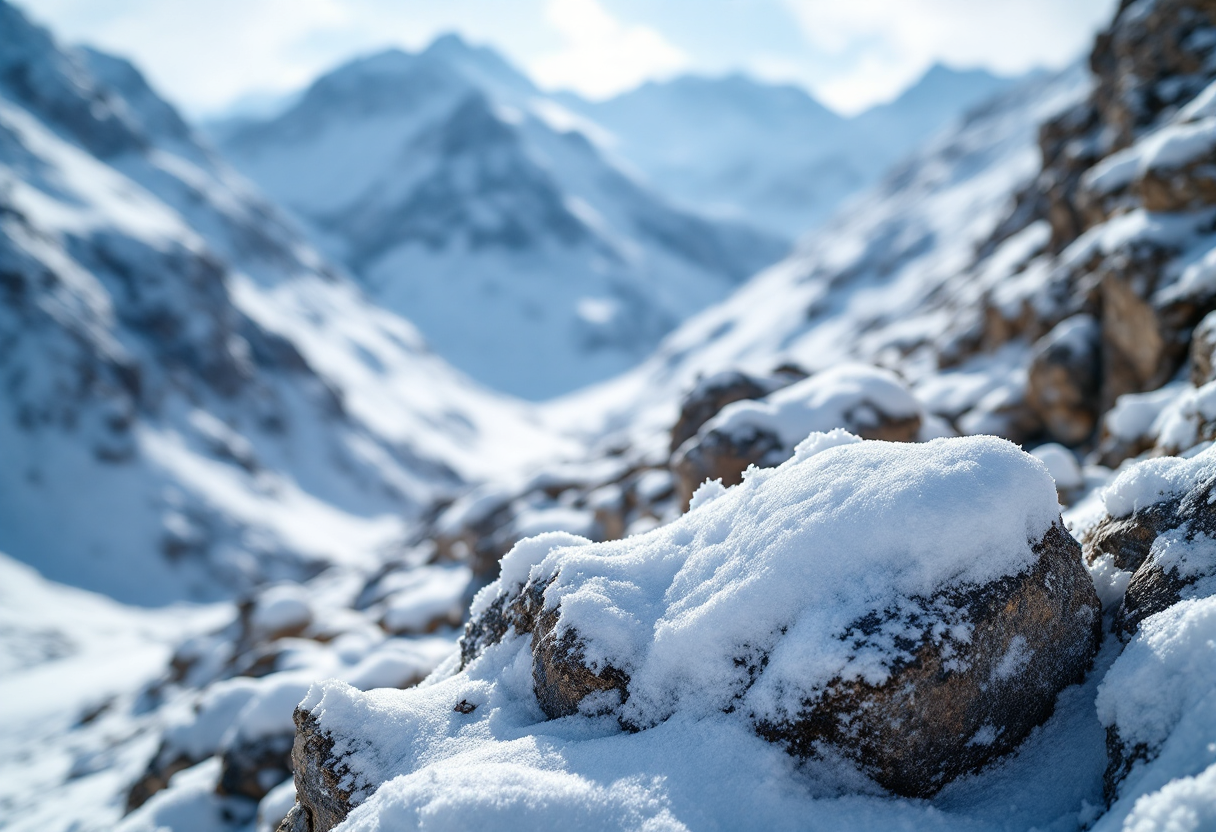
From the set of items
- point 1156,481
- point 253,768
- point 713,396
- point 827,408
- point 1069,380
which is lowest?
point 1156,481

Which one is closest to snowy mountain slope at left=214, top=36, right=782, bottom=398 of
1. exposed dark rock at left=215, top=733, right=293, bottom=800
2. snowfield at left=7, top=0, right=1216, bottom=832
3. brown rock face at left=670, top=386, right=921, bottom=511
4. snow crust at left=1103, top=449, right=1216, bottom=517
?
snowfield at left=7, top=0, right=1216, bottom=832

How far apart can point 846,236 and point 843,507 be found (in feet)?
296

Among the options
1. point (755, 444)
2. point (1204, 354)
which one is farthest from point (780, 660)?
point (1204, 354)

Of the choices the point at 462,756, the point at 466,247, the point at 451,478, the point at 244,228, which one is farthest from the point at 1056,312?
the point at 466,247

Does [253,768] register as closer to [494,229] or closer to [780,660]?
[780,660]

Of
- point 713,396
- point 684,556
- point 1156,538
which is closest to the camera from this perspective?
point 1156,538

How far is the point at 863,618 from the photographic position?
415 centimetres

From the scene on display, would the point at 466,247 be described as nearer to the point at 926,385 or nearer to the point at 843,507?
the point at 926,385

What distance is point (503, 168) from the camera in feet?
468

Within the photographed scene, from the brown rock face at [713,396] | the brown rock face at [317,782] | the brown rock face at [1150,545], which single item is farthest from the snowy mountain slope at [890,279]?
the brown rock face at [317,782]

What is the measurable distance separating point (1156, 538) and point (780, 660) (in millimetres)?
2726

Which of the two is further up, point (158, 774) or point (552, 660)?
point (158, 774)

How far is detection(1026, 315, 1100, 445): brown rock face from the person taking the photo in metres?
15.2

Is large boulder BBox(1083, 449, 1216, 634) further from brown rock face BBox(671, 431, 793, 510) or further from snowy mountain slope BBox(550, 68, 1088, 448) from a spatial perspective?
snowy mountain slope BBox(550, 68, 1088, 448)
